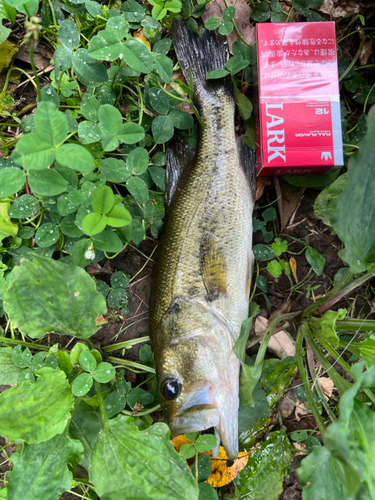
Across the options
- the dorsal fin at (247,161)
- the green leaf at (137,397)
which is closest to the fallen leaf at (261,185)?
the dorsal fin at (247,161)

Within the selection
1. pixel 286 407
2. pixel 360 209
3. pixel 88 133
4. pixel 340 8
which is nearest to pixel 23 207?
pixel 88 133

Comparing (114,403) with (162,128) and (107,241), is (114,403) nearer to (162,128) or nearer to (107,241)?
(107,241)

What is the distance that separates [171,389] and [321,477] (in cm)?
82

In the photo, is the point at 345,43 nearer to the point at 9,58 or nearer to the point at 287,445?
the point at 9,58

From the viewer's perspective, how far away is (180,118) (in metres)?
2.26

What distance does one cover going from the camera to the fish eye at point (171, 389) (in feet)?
6.35

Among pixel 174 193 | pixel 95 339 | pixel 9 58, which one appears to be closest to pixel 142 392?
pixel 95 339

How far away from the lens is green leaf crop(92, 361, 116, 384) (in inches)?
76.7

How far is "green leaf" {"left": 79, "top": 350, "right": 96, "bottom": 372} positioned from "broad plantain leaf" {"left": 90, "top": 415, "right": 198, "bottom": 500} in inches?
14.1

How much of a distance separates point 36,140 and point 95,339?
1.37 m

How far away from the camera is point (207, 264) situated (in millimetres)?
2123

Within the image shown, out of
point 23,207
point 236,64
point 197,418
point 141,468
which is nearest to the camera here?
point 141,468

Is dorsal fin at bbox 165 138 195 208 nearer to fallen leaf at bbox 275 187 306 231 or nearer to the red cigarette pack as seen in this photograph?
the red cigarette pack

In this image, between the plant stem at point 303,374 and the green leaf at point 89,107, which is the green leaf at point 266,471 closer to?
the plant stem at point 303,374
